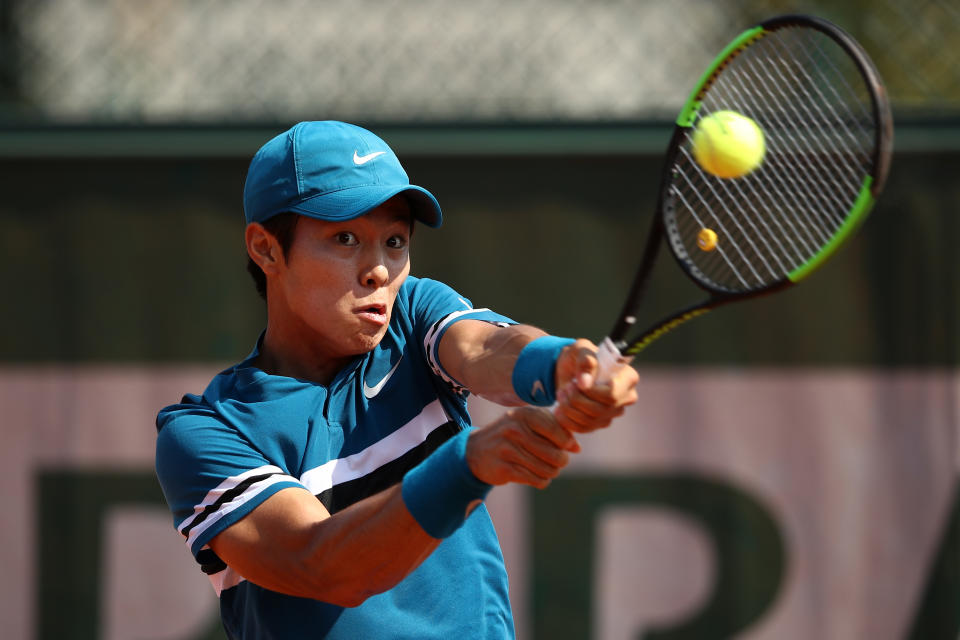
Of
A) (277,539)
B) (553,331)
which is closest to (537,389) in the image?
(277,539)

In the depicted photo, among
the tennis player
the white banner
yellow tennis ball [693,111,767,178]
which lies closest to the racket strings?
yellow tennis ball [693,111,767,178]

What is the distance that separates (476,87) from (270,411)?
266cm

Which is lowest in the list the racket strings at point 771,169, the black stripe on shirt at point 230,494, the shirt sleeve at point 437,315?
the black stripe on shirt at point 230,494

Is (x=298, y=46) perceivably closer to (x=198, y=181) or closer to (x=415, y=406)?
(x=198, y=181)

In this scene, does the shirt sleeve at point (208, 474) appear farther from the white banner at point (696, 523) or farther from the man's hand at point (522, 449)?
the white banner at point (696, 523)

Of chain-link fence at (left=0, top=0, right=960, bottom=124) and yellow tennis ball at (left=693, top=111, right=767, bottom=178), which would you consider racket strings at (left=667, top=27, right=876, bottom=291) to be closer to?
yellow tennis ball at (left=693, top=111, right=767, bottom=178)

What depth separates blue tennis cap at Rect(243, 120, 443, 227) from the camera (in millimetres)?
2098

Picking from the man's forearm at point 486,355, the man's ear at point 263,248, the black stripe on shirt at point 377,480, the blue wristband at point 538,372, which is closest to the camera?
the blue wristband at point 538,372

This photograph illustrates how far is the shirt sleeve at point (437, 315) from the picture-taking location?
2.18m

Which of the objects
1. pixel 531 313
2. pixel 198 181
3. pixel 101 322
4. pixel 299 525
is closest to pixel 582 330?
pixel 531 313

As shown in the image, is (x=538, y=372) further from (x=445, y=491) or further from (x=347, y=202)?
(x=347, y=202)

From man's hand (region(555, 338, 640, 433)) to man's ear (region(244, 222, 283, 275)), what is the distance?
26.6 inches

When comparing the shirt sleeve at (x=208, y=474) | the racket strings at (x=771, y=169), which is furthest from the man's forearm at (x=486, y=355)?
the racket strings at (x=771, y=169)

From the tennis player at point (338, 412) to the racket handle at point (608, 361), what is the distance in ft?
0.19
